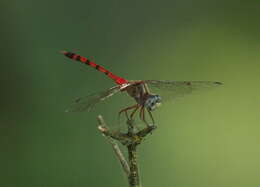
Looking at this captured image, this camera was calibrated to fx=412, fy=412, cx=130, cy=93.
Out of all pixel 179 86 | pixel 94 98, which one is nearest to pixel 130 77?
pixel 179 86

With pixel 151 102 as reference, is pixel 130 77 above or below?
above

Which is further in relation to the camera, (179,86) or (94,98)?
(179,86)

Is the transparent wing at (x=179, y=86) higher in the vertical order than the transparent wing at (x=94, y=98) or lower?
higher

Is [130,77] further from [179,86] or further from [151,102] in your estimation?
[151,102]

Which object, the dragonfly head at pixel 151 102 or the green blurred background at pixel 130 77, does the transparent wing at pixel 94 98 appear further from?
the green blurred background at pixel 130 77

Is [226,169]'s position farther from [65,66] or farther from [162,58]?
[65,66]

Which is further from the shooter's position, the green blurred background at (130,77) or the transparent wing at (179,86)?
the green blurred background at (130,77)

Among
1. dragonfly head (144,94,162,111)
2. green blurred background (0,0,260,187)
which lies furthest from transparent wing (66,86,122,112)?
green blurred background (0,0,260,187)

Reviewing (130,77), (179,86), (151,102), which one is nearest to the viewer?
(151,102)

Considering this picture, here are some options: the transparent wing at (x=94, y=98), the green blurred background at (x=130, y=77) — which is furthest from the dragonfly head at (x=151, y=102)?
the green blurred background at (x=130, y=77)
